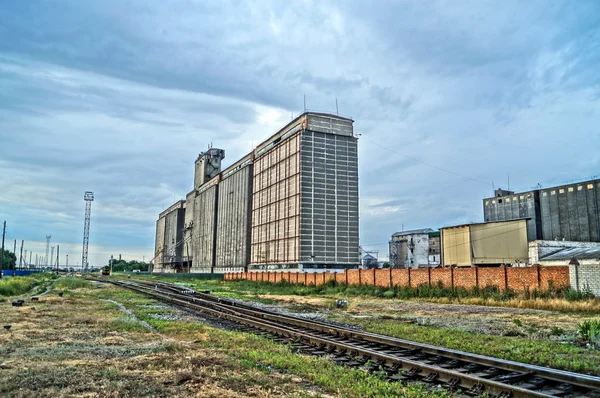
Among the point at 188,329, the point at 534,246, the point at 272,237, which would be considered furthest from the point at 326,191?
the point at 188,329

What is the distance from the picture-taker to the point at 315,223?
220ft

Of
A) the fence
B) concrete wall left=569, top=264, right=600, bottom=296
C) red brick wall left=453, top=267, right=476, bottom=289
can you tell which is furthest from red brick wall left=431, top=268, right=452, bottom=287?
concrete wall left=569, top=264, right=600, bottom=296

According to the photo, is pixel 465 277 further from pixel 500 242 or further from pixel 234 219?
pixel 234 219

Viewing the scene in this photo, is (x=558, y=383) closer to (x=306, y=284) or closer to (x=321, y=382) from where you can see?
(x=321, y=382)

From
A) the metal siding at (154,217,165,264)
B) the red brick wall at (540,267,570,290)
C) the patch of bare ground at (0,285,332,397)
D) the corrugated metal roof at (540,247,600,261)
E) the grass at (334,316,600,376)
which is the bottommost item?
the grass at (334,316,600,376)

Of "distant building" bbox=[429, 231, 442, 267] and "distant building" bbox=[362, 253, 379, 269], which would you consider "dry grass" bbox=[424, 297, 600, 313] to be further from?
"distant building" bbox=[362, 253, 379, 269]

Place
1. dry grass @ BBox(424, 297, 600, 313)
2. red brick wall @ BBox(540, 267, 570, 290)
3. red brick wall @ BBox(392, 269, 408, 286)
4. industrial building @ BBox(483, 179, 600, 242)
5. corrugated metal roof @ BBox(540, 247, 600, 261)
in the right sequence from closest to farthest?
dry grass @ BBox(424, 297, 600, 313) < red brick wall @ BBox(540, 267, 570, 290) < red brick wall @ BBox(392, 269, 408, 286) < corrugated metal roof @ BBox(540, 247, 600, 261) < industrial building @ BBox(483, 179, 600, 242)

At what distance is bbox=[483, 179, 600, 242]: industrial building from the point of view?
6631 centimetres

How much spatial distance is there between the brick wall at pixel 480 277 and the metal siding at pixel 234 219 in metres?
45.9

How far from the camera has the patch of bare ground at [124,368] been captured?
756cm

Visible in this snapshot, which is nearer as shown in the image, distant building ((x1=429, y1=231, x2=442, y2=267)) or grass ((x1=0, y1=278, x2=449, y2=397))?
grass ((x1=0, y1=278, x2=449, y2=397))

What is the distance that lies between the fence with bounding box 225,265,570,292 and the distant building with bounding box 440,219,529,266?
2111 centimetres

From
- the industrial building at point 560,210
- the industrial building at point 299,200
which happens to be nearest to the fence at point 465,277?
the industrial building at point 299,200

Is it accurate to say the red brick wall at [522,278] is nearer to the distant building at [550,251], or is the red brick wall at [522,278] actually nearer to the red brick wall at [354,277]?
the red brick wall at [354,277]
